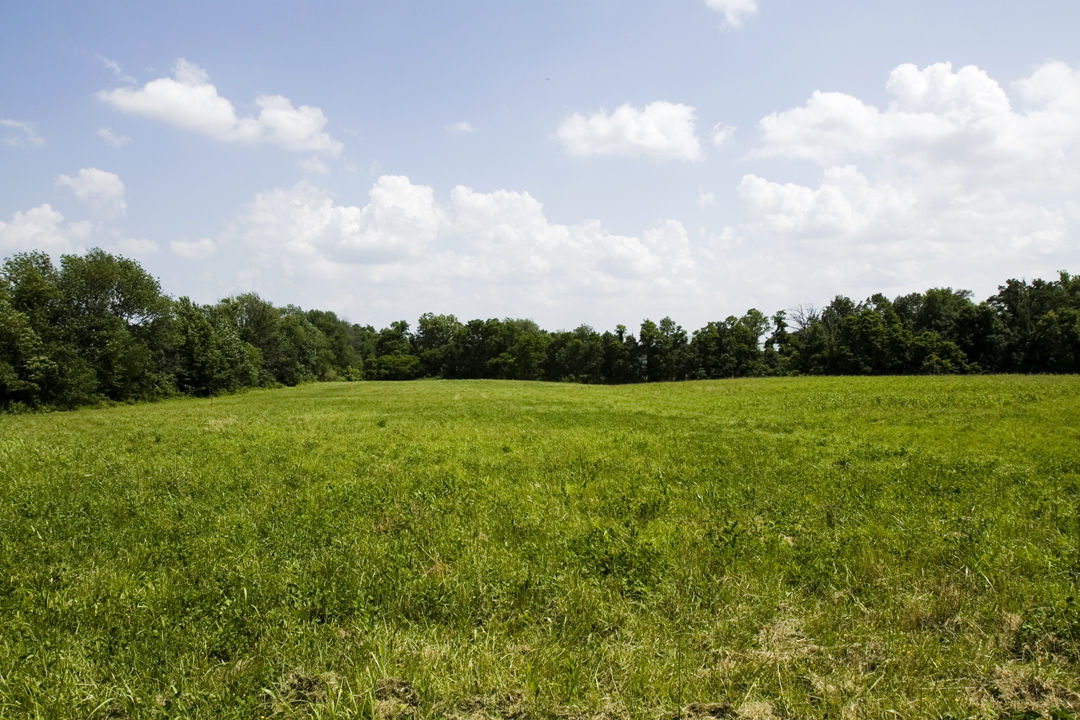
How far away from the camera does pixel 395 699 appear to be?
4055mm

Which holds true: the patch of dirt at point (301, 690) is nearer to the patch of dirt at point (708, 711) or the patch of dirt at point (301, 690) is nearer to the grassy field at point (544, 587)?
the grassy field at point (544, 587)

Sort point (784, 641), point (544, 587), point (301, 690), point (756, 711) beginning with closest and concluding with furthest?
point (756, 711), point (301, 690), point (784, 641), point (544, 587)

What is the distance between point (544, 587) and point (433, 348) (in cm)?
12646

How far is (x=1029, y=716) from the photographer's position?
145 inches

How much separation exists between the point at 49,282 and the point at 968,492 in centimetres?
6347

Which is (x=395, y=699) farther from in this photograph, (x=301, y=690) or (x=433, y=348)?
(x=433, y=348)

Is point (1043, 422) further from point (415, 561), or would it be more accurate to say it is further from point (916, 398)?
point (415, 561)

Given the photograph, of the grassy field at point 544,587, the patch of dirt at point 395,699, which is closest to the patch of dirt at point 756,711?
the grassy field at point 544,587

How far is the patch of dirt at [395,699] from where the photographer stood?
3891 mm

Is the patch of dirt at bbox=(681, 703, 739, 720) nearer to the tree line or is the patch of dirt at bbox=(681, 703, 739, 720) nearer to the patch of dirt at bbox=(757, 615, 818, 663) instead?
the patch of dirt at bbox=(757, 615, 818, 663)

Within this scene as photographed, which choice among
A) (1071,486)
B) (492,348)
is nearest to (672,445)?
(1071,486)

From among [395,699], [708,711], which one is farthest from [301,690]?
[708,711]

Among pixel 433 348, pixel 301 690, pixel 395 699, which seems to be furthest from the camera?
pixel 433 348

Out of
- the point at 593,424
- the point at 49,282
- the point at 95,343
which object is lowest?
the point at 593,424
